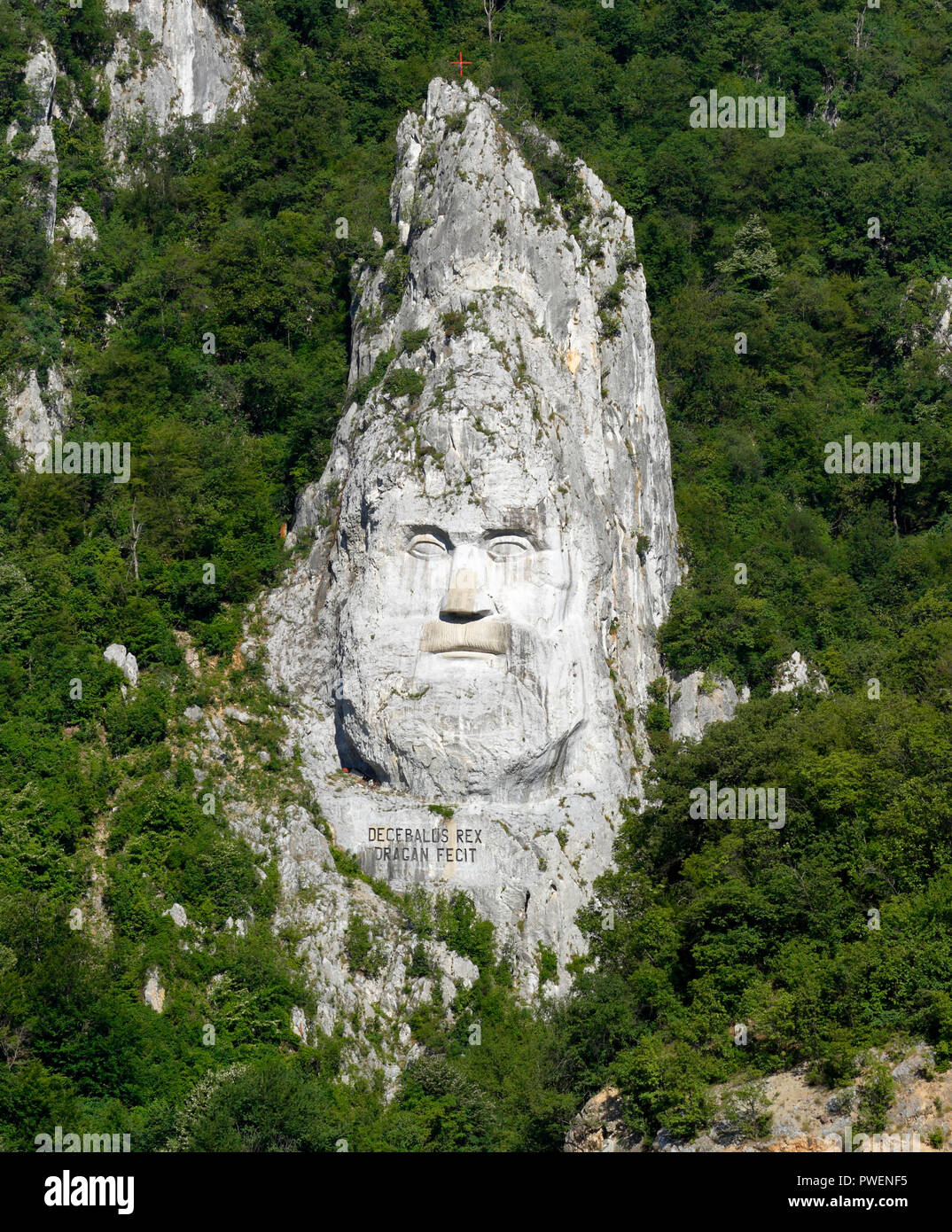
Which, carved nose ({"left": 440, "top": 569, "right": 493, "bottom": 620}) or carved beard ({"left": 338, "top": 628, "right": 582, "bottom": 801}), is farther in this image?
carved nose ({"left": 440, "top": 569, "right": 493, "bottom": 620})

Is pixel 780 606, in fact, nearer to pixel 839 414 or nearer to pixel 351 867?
pixel 839 414

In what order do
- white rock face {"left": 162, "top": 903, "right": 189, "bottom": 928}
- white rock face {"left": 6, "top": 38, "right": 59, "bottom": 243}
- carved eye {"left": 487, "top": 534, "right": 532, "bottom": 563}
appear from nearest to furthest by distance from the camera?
white rock face {"left": 162, "top": 903, "right": 189, "bottom": 928} < carved eye {"left": 487, "top": 534, "right": 532, "bottom": 563} < white rock face {"left": 6, "top": 38, "right": 59, "bottom": 243}

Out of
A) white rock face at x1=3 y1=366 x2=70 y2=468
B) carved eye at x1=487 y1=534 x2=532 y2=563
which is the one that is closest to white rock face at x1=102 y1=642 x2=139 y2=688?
white rock face at x1=3 y1=366 x2=70 y2=468

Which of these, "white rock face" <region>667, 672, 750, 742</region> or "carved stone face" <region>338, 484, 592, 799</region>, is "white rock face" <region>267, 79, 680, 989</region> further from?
"white rock face" <region>667, 672, 750, 742</region>

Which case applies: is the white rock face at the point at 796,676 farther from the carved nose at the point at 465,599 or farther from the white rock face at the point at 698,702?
the carved nose at the point at 465,599

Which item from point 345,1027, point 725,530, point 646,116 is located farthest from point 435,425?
point 646,116

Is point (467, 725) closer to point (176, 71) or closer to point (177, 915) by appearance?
point (177, 915)
